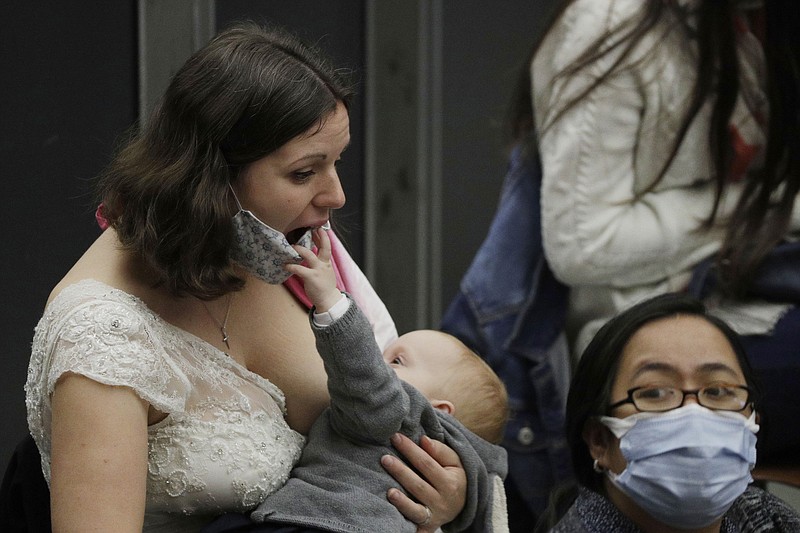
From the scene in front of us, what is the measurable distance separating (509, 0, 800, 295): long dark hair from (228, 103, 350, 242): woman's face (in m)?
1.31

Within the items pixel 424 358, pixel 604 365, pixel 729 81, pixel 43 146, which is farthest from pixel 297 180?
pixel 729 81

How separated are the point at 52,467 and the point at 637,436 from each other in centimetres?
114

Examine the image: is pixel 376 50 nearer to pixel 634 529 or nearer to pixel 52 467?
pixel 634 529

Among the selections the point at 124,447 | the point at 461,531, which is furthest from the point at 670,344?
the point at 124,447

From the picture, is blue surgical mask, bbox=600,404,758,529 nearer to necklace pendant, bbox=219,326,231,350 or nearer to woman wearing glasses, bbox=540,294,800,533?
woman wearing glasses, bbox=540,294,800,533

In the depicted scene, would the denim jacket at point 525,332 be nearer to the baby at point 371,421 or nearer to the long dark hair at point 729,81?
the long dark hair at point 729,81

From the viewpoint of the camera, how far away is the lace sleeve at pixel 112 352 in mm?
2219

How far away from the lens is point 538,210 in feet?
12.6

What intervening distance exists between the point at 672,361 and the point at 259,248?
0.88 m

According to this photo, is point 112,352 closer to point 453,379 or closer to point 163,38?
point 453,379

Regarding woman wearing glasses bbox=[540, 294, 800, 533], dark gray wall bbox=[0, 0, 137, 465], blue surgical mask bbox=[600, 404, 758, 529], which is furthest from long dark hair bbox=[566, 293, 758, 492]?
dark gray wall bbox=[0, 0, 137, 465]

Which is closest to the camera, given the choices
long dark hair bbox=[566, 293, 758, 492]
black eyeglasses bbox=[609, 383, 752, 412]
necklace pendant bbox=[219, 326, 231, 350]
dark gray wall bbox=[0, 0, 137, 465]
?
necklace pendant bbox=[219, 326, 231, 350]

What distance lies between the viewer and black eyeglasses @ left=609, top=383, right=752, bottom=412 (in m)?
2.69

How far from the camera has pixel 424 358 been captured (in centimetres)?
282
